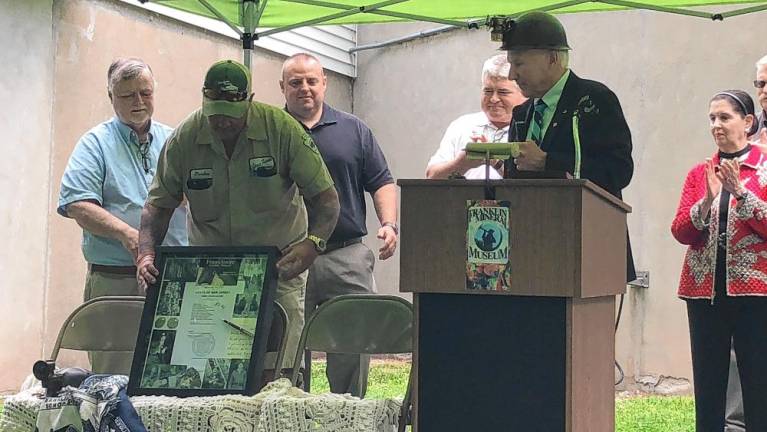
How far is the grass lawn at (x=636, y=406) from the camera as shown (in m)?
6.08

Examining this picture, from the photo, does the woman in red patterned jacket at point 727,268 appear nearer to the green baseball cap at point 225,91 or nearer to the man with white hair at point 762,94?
the man with white hair at point 762,94

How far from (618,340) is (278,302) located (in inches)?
187

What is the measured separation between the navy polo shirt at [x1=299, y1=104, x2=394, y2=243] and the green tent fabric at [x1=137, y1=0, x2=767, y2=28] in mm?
766

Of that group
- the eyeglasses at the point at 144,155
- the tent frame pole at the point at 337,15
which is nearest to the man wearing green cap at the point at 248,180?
the eyeglasses at the point at 144,155

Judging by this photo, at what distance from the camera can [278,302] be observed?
3469mm

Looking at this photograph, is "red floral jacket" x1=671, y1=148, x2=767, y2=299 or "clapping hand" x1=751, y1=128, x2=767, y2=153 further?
"clapping hand" x1=751, y1=128, x2=767, y2=153

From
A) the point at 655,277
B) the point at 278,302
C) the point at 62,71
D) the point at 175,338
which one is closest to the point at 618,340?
the point at 655,277

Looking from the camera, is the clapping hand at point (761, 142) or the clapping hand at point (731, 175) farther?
the clapping hand at point (761, 142)

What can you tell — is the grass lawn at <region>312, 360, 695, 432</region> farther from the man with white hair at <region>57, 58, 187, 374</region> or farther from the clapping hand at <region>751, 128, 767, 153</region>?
the man with white hair at <region>57, 58, 187, 374</region>

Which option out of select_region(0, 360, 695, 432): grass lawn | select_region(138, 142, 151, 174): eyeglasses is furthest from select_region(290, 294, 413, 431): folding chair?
select_region(0, 360, 695, 432): grass lawn

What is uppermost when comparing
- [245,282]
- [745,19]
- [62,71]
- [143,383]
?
[745,19]

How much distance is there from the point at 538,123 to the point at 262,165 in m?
0.88

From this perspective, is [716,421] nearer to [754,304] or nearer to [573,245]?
[754,304]

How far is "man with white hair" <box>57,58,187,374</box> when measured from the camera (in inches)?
167
